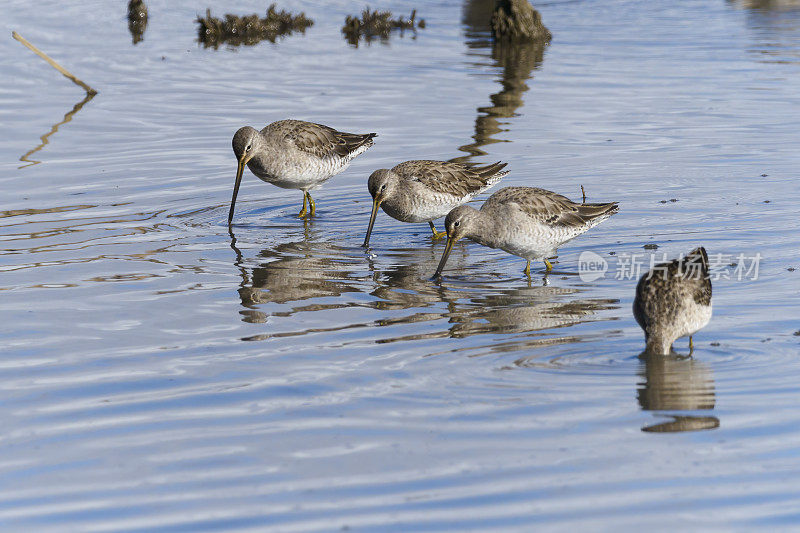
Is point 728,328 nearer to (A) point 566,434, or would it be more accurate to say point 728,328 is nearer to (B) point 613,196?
(A) point 566,434

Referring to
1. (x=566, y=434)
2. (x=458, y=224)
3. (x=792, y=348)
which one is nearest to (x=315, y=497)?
(x=566, y=434)

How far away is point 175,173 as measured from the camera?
Answer: 1304 cm

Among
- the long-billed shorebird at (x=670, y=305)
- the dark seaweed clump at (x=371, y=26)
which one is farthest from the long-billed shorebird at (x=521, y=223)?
the dark seaweed clump at (x=371, y=26)

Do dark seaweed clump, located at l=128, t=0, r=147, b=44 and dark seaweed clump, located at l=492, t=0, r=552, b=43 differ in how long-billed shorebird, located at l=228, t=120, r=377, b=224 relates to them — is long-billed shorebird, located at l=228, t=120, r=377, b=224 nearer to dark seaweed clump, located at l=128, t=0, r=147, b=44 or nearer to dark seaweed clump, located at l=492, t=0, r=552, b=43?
dark seaweed clump, located at l=492, t=0, r=552, b=43

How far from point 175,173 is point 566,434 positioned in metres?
8.36

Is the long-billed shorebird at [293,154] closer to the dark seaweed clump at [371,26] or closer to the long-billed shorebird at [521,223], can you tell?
the long-billed shorebird at [521,223]

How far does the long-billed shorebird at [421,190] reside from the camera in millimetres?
10422

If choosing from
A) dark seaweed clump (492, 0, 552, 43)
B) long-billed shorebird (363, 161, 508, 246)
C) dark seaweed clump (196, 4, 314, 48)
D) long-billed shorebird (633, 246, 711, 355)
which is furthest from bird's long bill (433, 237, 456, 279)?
dark seaweed clump (196, 4, 314, 48)

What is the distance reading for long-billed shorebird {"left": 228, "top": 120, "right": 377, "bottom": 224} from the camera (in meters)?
11.5

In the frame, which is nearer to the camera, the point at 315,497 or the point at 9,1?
the point at 315,497

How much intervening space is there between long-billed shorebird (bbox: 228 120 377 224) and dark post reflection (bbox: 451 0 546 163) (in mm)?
1749

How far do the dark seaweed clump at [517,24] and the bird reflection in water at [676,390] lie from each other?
16.3 meters

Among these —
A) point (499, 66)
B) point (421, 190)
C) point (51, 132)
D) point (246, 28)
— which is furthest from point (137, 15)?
point (421, 190)

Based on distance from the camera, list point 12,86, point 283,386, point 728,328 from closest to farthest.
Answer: point 283,386, point 728,328, point 12,86
